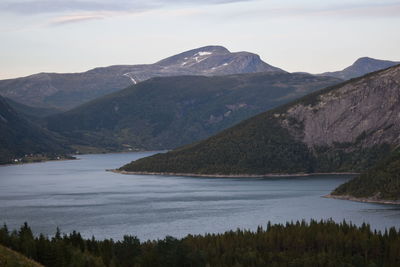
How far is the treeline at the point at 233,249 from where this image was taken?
110 m

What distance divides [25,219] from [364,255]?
98727 millimetres

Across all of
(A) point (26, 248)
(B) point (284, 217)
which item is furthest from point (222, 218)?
(A) point (26, 248)

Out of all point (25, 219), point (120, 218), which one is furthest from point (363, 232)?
point (25, 219)

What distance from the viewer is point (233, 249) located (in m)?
129

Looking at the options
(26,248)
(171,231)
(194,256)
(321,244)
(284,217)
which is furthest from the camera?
(284,217)

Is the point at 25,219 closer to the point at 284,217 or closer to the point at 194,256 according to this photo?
the point at 284,217

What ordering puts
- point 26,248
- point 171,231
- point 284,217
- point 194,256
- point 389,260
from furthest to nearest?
point 284,217 → point 171,231 → point 389,260 → point 194,256 → point 26,248

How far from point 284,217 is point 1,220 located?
70891mm

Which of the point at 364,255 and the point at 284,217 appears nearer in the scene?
the point at 364,255

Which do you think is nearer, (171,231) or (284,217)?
(171,231)

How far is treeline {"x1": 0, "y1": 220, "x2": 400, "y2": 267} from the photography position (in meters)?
110

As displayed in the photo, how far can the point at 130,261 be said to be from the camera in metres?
118

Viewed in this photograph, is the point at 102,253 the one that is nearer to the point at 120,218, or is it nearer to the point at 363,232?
the point at 363,232

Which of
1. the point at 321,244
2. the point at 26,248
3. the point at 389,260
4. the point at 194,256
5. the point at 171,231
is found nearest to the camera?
the point at 26,248
